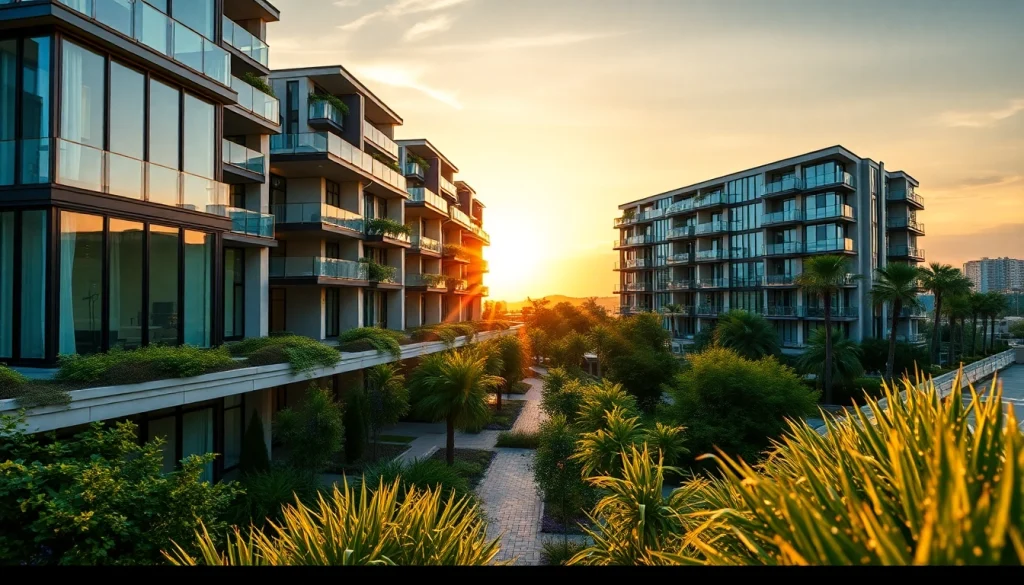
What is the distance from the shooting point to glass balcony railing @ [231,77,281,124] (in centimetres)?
1986

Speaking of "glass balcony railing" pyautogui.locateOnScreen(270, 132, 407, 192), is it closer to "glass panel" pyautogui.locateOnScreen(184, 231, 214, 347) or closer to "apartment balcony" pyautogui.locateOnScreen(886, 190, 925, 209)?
"glass panel" pyautogui.locateOnScreen(184, 231, 214, 347)

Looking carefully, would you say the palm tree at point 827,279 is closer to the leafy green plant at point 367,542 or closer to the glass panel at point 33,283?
the leafy green plant at point 367,542

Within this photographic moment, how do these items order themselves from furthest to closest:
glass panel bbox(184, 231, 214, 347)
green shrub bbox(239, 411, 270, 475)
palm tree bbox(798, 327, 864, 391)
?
palm tree bbox(798, 327, 864, 391)
glass panel bbox(184, 231, 214, 347)
green shrub bbox(239, 411, 270, 475)

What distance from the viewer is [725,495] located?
4.98m

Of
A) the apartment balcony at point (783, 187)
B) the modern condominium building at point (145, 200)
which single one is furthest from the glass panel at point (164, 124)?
the apartment balcony at point (783, 187)

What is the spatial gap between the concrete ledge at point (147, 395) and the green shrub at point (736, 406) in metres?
12.5

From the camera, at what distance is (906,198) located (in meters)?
54.2

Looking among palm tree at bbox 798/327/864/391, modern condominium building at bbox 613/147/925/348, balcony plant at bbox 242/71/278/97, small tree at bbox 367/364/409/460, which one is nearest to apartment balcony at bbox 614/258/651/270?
modern condominium building at bbox 613/147/925/348

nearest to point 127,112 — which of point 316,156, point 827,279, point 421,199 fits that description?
point 316,156

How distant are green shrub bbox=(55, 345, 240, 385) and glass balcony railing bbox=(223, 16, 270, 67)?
41.9 feet

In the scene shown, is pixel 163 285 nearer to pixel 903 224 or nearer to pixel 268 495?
pixel 268 495

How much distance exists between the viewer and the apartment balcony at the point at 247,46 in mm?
20484
